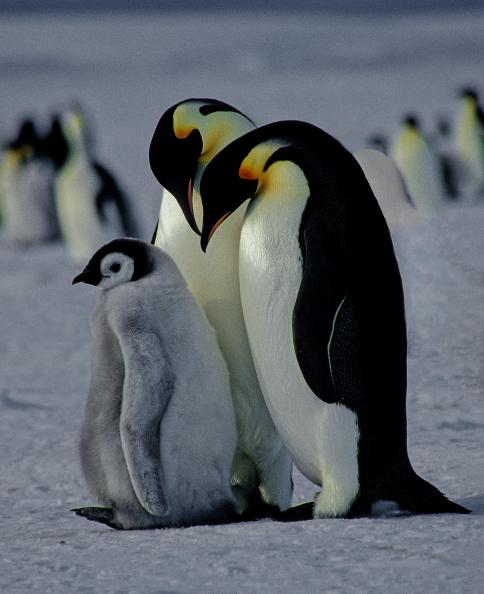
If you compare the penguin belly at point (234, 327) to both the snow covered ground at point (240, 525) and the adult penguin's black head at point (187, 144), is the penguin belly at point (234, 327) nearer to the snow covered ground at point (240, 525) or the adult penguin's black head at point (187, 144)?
the adult penguin's black head at point (187, 144)

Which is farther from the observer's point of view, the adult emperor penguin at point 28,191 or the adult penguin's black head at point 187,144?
the adult emperor penguin at point 28,191

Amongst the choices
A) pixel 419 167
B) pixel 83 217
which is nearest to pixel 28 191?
pixel 83 217

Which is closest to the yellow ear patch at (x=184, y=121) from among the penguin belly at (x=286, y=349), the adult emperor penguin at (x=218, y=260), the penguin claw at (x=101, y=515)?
the adult emperor penguin at (x=218, y=260)

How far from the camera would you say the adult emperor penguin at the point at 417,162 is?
10234 mm

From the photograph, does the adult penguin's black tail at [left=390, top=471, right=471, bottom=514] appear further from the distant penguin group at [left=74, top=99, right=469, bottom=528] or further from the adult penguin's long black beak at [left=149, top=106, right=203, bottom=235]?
the adult penguin's long black beak at [left=149, top=106, right=203, bottom=235]

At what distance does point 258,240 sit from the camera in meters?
2.49

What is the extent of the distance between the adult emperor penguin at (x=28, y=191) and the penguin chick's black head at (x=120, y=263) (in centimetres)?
684

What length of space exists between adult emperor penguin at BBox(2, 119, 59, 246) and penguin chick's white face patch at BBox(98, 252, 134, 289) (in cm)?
685

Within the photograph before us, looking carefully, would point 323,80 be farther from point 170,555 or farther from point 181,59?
point 170,555

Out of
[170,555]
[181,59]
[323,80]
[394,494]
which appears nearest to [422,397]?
[394,494]

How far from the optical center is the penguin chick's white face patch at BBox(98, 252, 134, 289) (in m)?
2.52

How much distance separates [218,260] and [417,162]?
26.3 feet

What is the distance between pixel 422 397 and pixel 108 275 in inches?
71.7

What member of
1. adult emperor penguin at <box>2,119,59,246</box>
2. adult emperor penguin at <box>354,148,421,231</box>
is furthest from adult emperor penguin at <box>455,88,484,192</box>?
adult emperor penguin at <box>354,148,421,231</box>
